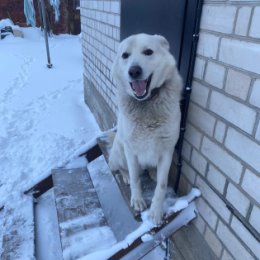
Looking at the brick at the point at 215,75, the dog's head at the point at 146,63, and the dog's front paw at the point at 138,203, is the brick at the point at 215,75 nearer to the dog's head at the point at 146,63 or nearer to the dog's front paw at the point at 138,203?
the dog's head at the point at 146,63

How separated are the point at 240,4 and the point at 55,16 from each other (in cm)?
1506

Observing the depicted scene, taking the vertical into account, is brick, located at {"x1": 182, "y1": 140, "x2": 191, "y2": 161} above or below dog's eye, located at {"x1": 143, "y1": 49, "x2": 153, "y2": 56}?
below

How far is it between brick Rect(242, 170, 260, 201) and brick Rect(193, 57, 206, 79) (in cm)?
65

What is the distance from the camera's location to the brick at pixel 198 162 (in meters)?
1.78

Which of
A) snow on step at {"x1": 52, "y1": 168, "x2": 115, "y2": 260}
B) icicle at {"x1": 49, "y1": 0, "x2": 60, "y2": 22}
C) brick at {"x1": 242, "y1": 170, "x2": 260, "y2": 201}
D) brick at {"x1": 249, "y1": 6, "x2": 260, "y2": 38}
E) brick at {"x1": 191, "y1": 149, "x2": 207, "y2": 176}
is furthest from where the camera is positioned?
icicle at {"x1": 49, "y1": 0, "x2": 60, "y2": 22}

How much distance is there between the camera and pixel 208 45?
1.61 meters

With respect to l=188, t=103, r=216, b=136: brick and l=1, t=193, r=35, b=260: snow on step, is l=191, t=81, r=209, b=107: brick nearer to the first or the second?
l=188, t=103, r=216, b=136: brick

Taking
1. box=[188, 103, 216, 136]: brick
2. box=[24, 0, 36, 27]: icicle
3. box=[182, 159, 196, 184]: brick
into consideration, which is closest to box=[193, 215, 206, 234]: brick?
box=[182, 159, 196, 184]: brick

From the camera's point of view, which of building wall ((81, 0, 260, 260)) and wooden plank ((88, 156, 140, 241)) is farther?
wooden plank ((88, 156, 140, 241))

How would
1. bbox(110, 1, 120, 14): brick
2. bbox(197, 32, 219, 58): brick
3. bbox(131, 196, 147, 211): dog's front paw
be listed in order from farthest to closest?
bbox(110, 1, 120, 14): brick < bbox(131, 196, 147, 211): dog's front paw < bbox(197, 32, 219, 58): brick

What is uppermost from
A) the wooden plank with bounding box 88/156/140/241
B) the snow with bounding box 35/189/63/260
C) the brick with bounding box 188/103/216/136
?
the brick with bounding box 188/103/216/136

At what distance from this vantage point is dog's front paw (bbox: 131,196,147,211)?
1.91 meters

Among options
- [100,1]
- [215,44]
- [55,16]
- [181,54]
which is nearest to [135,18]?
[181,54]

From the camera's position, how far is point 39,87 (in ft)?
22.3
